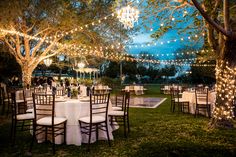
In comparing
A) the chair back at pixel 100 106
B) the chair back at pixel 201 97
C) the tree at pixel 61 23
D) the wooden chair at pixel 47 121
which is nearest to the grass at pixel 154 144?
the wooden chair at pixel 47 121

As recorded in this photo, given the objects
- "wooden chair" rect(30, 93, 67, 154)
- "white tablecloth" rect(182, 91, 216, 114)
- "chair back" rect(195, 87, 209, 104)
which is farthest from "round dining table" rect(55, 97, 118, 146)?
"white tablecloth" rect(182, 91, 216, 114)

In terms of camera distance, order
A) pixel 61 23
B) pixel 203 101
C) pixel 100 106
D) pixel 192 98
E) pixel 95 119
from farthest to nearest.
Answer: pixel 61 23 < pixel 192 98 < pixel 203 101 < pixel 100 106 < pixel 95 119

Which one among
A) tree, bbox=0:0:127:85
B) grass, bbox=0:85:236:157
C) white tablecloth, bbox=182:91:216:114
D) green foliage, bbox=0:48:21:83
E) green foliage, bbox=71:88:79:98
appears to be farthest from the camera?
green foliage, bbox=0:48:21:83

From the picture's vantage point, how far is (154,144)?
4.88 m

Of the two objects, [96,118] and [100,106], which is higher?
[100,106]

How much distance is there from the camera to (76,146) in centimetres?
473

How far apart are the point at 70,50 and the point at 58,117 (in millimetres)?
9186

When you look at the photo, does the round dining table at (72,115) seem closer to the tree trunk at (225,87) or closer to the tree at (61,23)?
the tree trunk at (225,87)

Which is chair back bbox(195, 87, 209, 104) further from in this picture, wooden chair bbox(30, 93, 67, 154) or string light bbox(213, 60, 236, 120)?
wooden chair bbox(30, 93, 67, 154)

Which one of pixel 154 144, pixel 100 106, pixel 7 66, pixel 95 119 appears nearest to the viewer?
pixel 95 119

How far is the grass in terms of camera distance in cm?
433

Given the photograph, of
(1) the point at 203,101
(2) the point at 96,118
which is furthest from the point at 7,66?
(2) the point at 96,118

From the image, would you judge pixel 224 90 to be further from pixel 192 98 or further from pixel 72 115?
pixel 72 115

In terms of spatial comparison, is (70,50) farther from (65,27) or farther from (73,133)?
(73,133)
